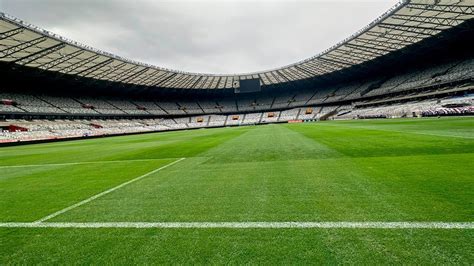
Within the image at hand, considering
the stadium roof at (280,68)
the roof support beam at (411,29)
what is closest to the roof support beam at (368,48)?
the stadium roof at (280,68)

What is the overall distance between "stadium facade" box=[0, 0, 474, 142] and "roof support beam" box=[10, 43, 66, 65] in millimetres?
125

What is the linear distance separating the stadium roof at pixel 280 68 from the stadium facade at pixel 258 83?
155 mm

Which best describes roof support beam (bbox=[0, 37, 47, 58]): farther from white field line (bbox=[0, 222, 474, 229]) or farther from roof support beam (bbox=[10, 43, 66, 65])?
white field line (bbox=[0, 222, 474, 229])

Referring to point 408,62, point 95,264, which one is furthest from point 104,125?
point 408,62

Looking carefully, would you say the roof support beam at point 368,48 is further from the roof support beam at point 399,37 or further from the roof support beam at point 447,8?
the roof support beam at point 447,8

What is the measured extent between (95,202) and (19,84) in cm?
6082

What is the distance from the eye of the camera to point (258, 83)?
256 feet

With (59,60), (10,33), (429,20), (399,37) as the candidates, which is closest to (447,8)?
(429,20)

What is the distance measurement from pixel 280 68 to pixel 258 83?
481 inches

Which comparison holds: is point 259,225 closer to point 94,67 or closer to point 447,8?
point 447,8

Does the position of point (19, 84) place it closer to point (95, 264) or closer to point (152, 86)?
point (152, 86)

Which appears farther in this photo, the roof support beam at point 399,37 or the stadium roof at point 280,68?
the roof support beam at point 399,37

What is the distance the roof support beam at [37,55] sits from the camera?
122 feet

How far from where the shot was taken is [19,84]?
49469 mm
